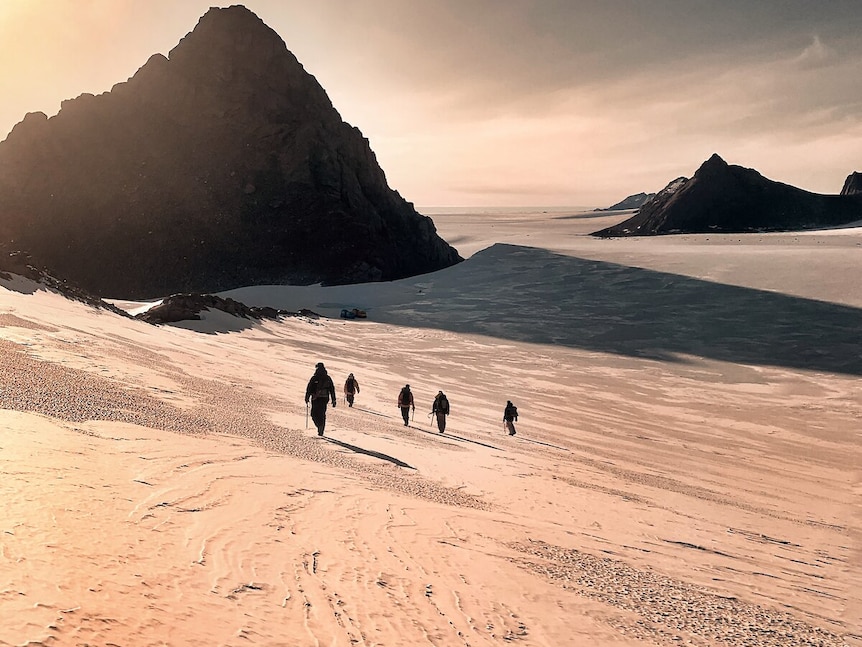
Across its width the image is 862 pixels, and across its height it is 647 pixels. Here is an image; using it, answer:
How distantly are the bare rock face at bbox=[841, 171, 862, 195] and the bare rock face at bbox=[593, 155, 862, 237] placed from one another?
449 inches

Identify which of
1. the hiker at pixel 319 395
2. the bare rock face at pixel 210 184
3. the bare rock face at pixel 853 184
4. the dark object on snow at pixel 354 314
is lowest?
the hiker at pixel 319 395

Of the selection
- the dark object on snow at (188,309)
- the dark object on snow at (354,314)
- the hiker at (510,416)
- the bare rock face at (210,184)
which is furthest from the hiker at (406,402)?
the bare rock face at (210,184)

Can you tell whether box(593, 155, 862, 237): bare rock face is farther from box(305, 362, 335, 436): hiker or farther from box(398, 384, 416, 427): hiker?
box(305, 362, 335, 436): hiker

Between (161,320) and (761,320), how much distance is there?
110 ft

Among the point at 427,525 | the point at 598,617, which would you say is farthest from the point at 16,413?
the point at 598,617

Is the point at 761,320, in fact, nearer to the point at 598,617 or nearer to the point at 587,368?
the point at 587,368

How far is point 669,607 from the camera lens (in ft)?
17.5

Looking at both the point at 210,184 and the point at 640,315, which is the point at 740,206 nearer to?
the point at 640,315

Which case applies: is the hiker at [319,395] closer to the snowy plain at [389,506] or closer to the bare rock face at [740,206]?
the snowy plain at [389,506]

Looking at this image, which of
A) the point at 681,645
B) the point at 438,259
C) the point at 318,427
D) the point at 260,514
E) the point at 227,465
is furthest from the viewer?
the point at 438,259

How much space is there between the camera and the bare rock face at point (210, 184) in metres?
67.8

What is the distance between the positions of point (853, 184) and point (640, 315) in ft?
321

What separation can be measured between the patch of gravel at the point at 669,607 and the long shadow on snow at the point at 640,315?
27362 mm

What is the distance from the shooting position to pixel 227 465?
7031 mm
